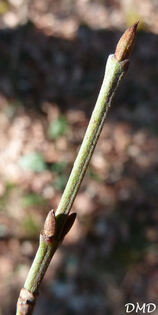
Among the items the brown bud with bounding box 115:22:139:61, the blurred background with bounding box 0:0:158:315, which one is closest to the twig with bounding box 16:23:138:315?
the brown bud with bounding box 115:22:139:61

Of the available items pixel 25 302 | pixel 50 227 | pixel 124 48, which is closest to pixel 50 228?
pixel 50 227

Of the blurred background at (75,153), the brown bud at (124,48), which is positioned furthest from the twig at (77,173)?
the blurred background at (75,153)

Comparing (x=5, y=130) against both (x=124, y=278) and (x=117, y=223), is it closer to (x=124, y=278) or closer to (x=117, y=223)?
(x=117, y=223)

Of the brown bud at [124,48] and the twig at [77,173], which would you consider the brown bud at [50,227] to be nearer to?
the twig at [77,173]

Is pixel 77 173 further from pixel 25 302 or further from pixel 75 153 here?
pixel 75 153

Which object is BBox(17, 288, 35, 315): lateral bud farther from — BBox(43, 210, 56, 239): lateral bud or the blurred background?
the blurred background
